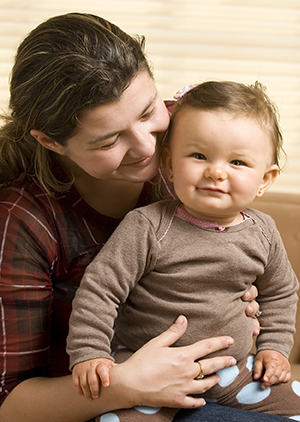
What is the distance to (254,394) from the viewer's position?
4.10ft

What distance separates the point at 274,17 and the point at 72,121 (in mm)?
1415

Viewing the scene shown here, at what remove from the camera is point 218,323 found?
1.20 m

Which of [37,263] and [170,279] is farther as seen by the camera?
[37,263]

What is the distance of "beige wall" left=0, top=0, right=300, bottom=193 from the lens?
6.97 feet

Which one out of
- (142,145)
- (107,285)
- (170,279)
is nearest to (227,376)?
(170,279)

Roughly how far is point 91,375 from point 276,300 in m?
0.60

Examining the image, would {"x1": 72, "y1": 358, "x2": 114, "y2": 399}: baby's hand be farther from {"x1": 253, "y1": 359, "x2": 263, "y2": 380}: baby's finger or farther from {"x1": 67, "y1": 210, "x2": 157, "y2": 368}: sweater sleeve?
{"x1": 253, "y1": 359, "x2": 263, "y2": 380}: baby's finger

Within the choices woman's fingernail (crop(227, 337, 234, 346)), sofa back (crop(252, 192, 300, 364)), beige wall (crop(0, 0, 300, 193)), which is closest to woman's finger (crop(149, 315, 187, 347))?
woman's fingernail (crop(227, 337, 234, 346))

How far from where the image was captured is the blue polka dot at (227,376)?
1.24m

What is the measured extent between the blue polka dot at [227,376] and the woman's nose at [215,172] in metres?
0.52

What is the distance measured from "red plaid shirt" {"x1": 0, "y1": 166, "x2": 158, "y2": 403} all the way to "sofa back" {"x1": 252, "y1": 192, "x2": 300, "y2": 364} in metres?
0.68

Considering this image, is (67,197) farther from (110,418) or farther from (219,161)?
(110,418)

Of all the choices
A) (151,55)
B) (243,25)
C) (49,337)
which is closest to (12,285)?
(49,337)

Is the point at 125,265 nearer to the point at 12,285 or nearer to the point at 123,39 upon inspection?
the point at 12,285
